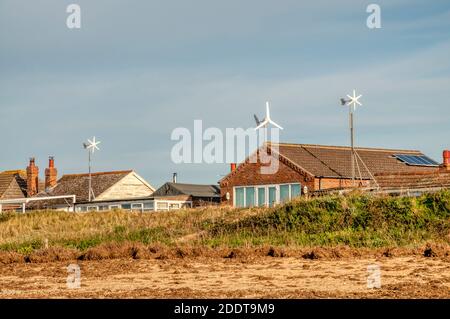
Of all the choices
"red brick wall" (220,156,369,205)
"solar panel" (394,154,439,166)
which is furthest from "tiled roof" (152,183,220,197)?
"solar panel" (394,154,439,166)

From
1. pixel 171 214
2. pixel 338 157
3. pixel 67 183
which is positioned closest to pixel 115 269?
pixel 171 214

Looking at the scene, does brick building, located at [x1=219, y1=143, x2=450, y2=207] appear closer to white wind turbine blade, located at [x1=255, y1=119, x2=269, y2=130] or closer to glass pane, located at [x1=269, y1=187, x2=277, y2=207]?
glass pane, located at [x1=269, y1=187, x2=277, y2=207]

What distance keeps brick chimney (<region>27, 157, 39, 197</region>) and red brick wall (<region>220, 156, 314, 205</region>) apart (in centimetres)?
2747

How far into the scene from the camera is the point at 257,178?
6275 cm

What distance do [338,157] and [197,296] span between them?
46.9 metres

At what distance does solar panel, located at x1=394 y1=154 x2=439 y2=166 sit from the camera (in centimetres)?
6638

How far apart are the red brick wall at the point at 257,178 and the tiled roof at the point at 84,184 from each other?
1637 centimetres

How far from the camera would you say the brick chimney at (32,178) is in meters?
85.1

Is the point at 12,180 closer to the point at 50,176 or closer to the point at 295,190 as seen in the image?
the point at 50,176

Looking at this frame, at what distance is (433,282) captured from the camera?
1948 centimetres

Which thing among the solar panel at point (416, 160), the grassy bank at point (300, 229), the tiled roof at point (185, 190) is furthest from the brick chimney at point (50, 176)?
the grassy bank at point (300, 229)

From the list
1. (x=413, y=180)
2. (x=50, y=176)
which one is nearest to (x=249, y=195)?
(x=413, y=180)

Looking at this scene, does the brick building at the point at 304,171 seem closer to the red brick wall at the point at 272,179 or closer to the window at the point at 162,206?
the red brick wall at the point at 272,179

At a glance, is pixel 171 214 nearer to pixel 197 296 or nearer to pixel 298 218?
pixel 298 218
